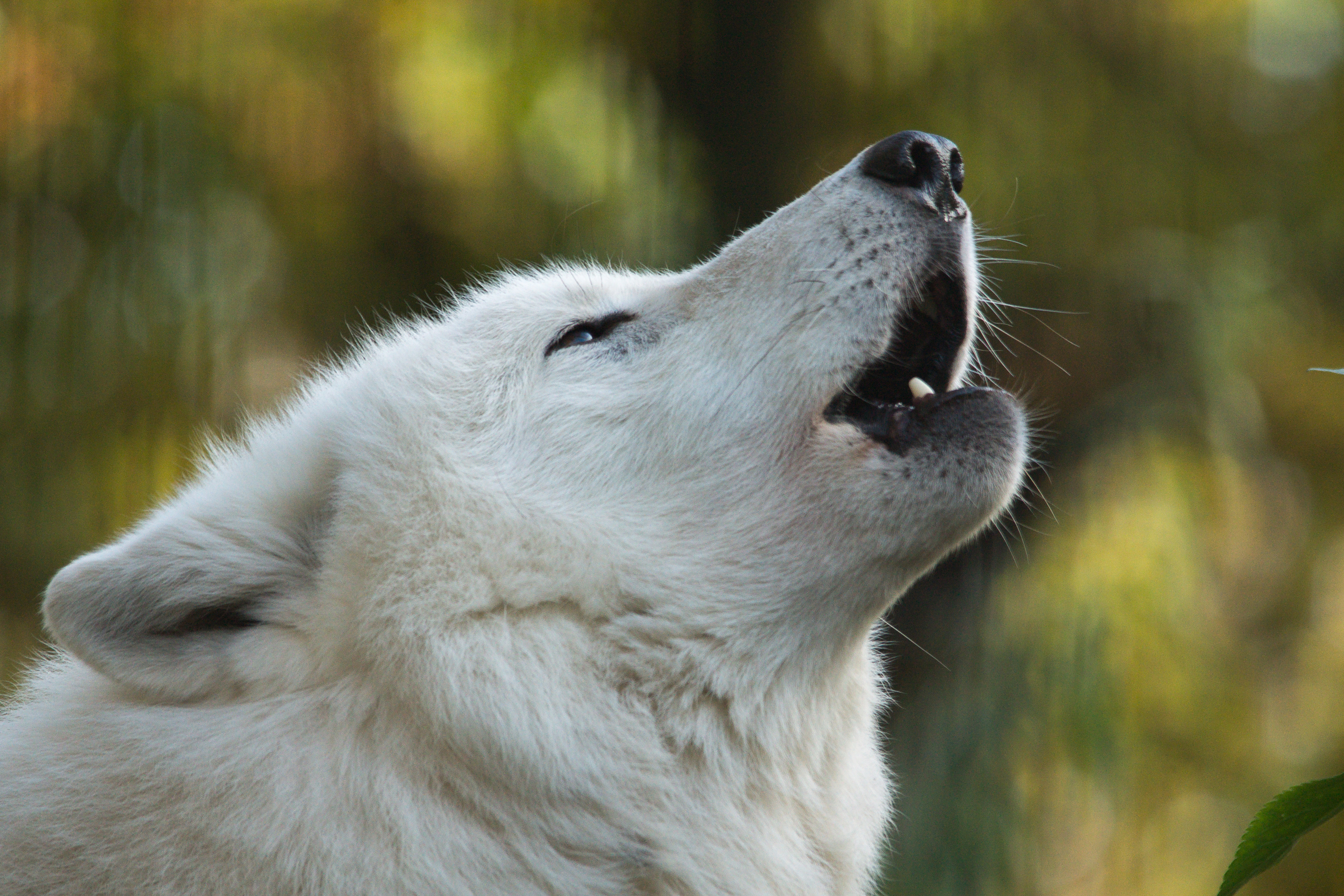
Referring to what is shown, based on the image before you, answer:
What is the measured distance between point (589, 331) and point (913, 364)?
2.28ft

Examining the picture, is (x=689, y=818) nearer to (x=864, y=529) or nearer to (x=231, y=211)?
(x=864, y=529)

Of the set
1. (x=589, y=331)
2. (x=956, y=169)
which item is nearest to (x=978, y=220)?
(x=956, y=169)

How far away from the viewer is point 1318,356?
626cm

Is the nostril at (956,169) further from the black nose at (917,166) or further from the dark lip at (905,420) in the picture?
the dark lip at (905,420)

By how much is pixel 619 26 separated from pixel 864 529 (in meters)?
5.77

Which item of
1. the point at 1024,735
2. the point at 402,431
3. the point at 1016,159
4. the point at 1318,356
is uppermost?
the point at 402,431

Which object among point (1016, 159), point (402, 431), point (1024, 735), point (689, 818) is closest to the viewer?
point (689, 818)

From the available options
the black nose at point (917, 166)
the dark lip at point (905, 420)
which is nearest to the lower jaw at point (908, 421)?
the dark lip at point (905, 420)

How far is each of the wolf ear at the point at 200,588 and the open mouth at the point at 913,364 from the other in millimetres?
1057

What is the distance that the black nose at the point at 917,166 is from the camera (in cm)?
228

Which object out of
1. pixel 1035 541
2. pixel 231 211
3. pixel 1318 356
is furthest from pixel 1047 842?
pixel 231 211

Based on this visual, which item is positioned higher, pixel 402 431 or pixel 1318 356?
pixel 402 431

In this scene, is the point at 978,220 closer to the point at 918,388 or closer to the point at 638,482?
the point at 918,388

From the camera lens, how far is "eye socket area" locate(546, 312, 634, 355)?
238 cm
